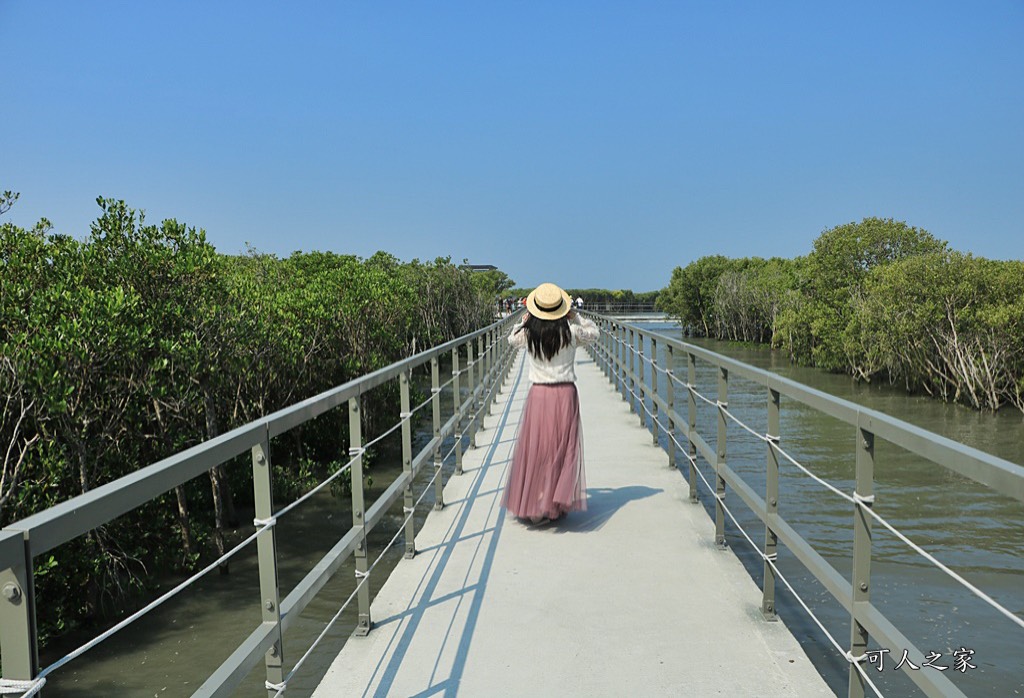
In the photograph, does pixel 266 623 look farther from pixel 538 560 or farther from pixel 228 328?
pixel 228 328

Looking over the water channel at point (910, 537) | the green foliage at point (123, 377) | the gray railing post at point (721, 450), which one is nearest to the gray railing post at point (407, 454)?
the gray railing post at point (721, 450)

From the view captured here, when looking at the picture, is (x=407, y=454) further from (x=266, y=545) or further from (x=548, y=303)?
(x=266, y=545)

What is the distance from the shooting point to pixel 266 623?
266 centimetres

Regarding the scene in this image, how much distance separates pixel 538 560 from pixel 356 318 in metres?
13.9

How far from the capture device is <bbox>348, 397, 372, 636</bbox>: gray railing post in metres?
3.70

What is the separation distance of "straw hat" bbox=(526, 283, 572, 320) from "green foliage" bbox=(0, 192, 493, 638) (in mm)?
4214

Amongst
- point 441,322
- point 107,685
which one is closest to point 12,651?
point 107,685

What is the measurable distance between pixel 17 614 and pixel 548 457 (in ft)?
13.9

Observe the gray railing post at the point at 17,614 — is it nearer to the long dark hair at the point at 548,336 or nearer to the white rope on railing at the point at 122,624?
the white rope on railing at the point at 122,624

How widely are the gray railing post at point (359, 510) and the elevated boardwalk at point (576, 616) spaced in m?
0.10

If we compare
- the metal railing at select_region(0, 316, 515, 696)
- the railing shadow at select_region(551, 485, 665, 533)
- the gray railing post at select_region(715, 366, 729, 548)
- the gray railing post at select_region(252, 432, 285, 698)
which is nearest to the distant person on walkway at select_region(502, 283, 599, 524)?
the railing shadow at select_region(551, 485, 665, 533)

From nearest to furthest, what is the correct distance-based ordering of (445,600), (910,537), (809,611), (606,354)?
(809,611) → (445,600) → (910,537) → (606,354)

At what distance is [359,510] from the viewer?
3.88 metres

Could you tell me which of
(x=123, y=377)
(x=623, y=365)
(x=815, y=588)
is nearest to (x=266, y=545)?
(x=815, y=588)
